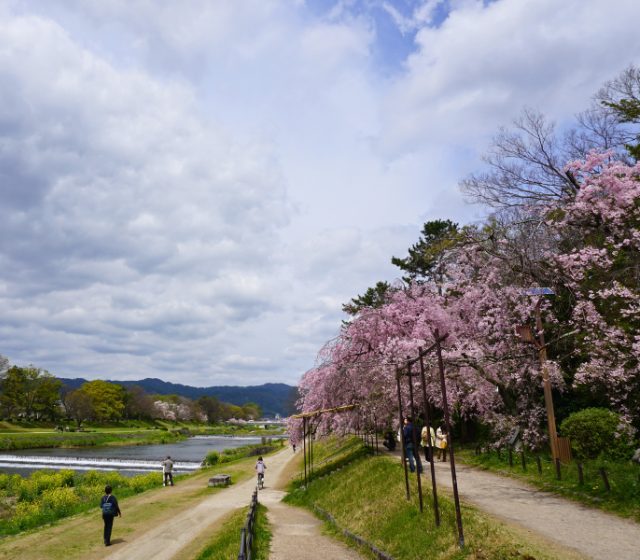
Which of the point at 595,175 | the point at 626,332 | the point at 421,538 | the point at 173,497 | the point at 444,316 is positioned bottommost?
the point at 173,497

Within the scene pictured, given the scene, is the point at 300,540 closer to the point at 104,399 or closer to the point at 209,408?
the point at 104,399

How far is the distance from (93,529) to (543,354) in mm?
18360

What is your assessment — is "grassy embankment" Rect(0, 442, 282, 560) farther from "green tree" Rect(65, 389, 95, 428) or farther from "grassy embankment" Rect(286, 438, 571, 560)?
"green tree" Rect(65, 389, 95, 428)

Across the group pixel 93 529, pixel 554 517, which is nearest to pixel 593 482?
pixel 554 517

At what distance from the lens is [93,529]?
1877cm

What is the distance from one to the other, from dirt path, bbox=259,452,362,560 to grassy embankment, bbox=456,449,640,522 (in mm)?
6211

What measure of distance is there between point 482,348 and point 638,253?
6.45 metres

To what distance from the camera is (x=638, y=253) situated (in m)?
14.1

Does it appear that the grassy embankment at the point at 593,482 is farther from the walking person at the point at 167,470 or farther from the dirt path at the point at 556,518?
the walking person at the point at 167,470

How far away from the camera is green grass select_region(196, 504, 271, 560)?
1272 cm

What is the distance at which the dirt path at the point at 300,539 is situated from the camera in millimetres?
12430

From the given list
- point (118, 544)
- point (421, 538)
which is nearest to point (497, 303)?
point (421, 538)

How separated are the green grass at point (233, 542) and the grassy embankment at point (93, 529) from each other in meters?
0.39

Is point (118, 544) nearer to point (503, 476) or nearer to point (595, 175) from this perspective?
point (503, 476)
